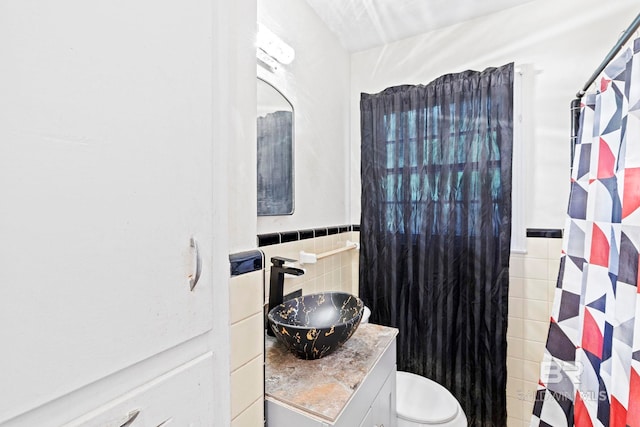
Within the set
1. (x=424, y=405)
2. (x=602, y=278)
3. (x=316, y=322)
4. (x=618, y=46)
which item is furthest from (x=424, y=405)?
(x=618, y=46)

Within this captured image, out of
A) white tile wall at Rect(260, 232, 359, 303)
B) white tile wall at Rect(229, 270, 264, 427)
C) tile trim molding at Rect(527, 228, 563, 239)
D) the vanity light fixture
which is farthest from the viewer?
tile trim molding at Rect(527, 228, 563, 239)

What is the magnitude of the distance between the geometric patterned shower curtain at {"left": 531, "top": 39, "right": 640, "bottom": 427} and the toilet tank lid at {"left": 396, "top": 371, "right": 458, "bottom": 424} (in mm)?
361

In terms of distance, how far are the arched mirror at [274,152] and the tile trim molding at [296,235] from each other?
0.10m

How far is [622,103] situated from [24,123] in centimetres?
141

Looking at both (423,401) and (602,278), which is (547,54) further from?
(423,401)

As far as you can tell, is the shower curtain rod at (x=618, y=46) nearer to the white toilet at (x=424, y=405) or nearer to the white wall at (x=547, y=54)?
the white wall at (x=547, y=54)

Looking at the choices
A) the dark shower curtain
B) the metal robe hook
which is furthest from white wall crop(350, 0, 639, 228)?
the metal robe hook

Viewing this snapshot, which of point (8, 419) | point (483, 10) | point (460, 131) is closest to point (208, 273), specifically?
point (8, 419)

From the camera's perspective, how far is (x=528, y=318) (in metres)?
1.67

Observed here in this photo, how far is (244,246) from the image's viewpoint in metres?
0.76

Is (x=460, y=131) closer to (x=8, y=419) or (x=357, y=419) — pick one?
(x=357, y=419)

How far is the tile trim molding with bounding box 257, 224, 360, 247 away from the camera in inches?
53.0

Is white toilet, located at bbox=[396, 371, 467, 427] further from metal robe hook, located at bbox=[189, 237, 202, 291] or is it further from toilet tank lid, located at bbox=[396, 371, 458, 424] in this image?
metal robe hook, located at bbox=[189, 237, 202, 291]

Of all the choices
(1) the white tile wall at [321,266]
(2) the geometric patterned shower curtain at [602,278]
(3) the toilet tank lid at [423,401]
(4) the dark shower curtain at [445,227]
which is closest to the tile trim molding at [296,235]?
(1) the white tile wall at [321,266]
